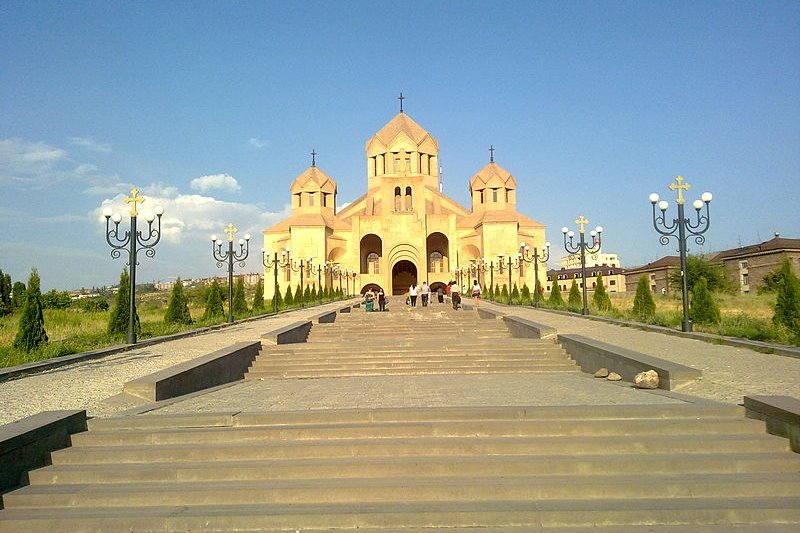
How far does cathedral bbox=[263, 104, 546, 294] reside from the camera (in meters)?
47.3

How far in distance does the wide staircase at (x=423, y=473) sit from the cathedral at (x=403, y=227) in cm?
3916

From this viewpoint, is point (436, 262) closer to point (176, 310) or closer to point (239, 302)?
point (239, 302)

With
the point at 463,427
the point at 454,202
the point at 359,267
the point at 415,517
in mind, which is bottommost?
the point at 415,517

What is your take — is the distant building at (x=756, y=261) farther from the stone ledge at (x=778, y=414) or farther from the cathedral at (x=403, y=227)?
the stone ledge at (x=778, y=414)

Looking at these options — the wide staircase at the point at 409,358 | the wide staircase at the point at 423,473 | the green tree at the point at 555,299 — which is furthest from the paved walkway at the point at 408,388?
the green tree at the point at 555,299

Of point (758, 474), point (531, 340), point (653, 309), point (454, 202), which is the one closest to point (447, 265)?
point (454, 202)

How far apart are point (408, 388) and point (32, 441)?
169 inches

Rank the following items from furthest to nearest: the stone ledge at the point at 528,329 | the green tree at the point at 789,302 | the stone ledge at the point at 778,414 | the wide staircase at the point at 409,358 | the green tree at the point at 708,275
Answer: the green tree at the point at 708,275, the stone ledge at the point at 528,329, the green tree at the point at 789,302, the wide staircase at the point at 409,358, the stone ledge at the point at 778,414

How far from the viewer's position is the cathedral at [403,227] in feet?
155

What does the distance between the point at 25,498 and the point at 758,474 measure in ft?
18.2

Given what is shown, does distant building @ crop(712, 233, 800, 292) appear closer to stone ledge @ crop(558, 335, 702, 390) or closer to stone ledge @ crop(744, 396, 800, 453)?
stone ledge @ crop(558, 335, 702, 390)

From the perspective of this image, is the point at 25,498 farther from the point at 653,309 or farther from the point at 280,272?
the point at 280,272

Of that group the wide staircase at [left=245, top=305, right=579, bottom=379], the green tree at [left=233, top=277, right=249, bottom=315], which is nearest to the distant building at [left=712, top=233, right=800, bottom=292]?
the green tree at [left=233, top=277, right=249, bottom=315]

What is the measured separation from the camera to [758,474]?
4.21m
